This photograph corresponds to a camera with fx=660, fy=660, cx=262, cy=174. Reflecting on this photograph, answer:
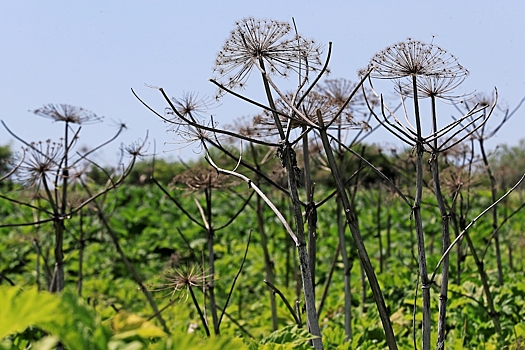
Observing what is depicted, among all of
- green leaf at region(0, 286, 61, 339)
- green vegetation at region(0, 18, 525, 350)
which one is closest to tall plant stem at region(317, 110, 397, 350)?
green vegetation at region(0, 18, 525, 350)

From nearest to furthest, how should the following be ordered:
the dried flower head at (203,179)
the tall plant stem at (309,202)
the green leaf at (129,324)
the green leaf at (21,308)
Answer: the green leaf at (21,308), the green leaf at (129,324), the tall plant stem at (309,202), the dried flower head at (203,179)

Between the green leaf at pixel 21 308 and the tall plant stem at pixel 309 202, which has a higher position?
the tall plant stem at pixel 309 202

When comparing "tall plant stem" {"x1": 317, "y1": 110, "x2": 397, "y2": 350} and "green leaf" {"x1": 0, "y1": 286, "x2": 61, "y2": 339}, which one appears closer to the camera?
"green leaf" {"x1": 0, "y1": 286, "x2": 61, "y2": 339}

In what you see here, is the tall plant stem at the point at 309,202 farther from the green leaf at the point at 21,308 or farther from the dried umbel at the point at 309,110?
the green leaf at the point at 21,308

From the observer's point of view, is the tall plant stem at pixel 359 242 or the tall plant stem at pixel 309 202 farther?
the tall plant stem at pixel 309 202

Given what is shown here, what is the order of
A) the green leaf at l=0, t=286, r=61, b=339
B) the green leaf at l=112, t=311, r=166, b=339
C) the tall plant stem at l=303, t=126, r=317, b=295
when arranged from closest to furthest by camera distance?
the green leaf at l=0, t=286, r=61, b=339
the green leaf at l=112, t=311, r=166, b=339
the tall plant stem at l=303, t=126, r=317, b=295

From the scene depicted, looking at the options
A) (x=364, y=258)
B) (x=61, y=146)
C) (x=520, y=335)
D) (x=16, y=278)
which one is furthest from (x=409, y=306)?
(x=16, y=278)

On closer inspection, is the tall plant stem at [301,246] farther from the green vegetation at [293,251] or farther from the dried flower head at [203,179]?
the dried flower head at [203,179]

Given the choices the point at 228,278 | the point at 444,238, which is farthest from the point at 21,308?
the point at 228,278

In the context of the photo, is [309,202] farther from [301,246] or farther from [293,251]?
[293,251]

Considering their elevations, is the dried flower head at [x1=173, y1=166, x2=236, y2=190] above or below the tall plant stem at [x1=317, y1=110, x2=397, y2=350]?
above

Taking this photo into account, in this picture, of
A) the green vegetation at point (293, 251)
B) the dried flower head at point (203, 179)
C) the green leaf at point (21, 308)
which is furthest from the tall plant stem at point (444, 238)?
the green leaf at point (21, 308)

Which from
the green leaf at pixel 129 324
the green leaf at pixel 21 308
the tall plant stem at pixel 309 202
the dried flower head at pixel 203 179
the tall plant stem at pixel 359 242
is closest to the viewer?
the green leaf at pixel 21 308

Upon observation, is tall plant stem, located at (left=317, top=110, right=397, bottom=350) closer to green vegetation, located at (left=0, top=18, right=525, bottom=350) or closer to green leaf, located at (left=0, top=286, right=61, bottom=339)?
green vegetation, located at (left=0, top=18, right=525, bottom=350)
